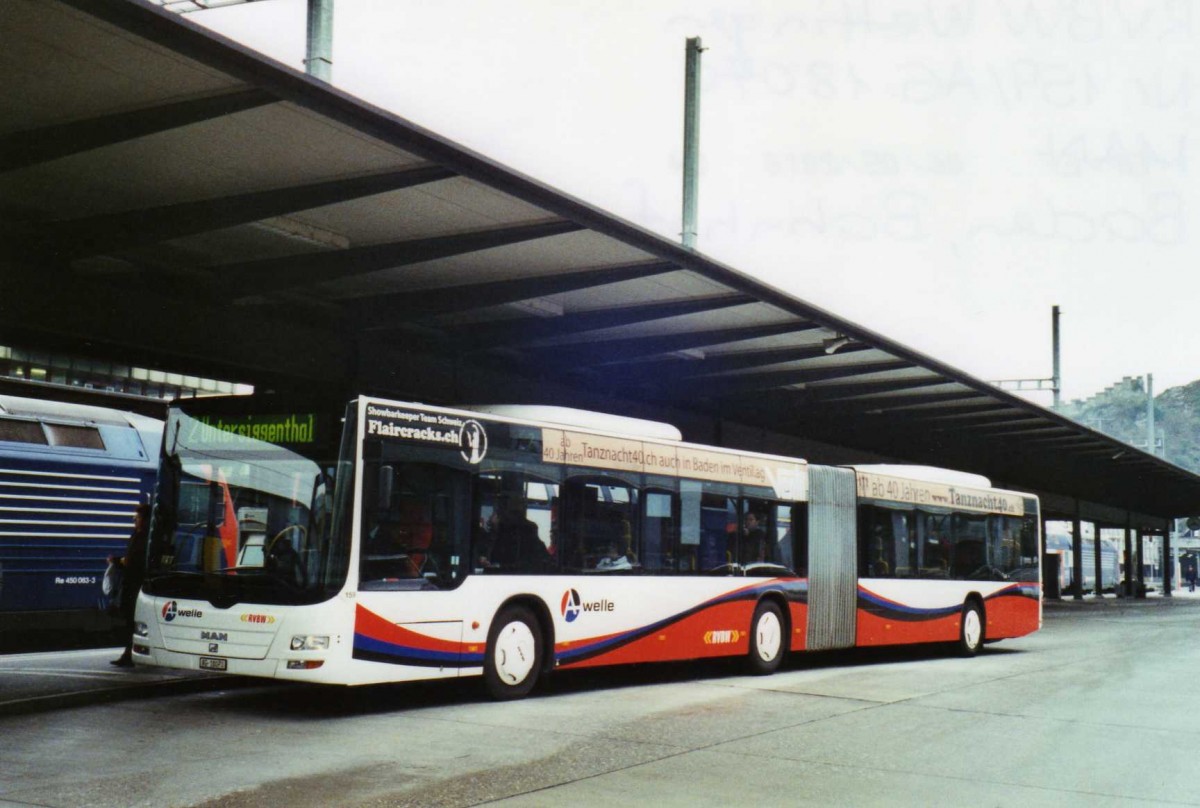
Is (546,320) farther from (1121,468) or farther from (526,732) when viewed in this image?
(1121,468)

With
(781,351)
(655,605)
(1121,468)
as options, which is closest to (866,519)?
(781,351)

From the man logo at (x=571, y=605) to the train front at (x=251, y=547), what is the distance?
2.96 m

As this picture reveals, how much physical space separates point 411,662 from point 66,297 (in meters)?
5.89

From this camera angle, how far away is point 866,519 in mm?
18734

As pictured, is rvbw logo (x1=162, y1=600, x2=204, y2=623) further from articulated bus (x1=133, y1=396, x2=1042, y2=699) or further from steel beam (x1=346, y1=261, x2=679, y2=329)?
steel beam (x1=346, y1=261, x2=679, y2=329)

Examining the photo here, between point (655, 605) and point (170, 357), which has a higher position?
point (170, 357)

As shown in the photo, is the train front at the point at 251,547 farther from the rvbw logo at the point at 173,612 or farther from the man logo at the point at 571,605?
the man logo at the point at 571,605

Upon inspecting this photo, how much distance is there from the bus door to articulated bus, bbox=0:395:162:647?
31.2ft

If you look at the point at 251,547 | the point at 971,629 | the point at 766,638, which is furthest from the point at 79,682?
the point at 971,629

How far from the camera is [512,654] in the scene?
41.5ft

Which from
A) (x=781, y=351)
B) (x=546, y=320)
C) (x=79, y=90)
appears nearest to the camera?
(x=79, y=90)

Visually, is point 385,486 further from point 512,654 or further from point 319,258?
point 319,258

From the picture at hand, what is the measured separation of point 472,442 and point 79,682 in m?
4.62

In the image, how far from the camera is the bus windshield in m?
10.9
